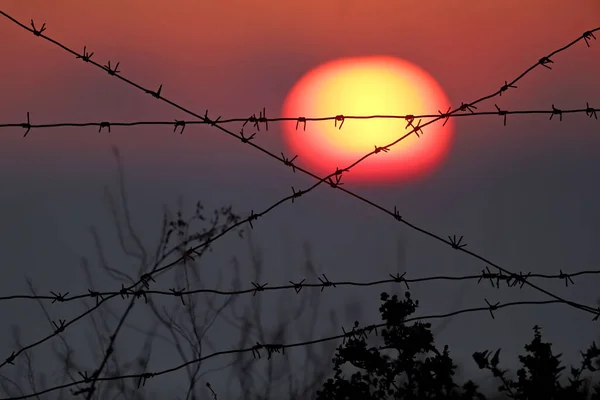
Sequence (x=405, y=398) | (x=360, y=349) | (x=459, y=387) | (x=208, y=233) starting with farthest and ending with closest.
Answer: (x=208, y=233), (x=360, y=349), (x=405, y=398), (x=459, y=387)

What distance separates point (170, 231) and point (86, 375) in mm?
1999

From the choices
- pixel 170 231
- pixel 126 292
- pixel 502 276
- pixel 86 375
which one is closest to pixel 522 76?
pixel 502 276

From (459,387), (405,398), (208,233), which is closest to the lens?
(459,387)

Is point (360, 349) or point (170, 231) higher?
point (170, 231)

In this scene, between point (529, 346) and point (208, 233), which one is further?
point (208, 233)

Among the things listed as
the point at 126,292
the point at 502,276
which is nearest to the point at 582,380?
the point at 502,276

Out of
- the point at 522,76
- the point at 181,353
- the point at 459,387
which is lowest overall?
the point at 459,387

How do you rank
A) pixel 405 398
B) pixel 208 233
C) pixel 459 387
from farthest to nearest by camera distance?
1. pixel 208 233
2. pixel 405 398
3. pixel 459 387

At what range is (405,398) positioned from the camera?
3.57 meters

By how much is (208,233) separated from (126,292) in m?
1.78

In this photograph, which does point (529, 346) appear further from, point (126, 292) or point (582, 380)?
point (126, 292)

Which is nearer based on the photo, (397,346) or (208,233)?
(397,346)

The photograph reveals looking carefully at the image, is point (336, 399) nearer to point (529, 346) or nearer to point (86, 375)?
point (529, 346)

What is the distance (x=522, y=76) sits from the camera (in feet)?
11.6
